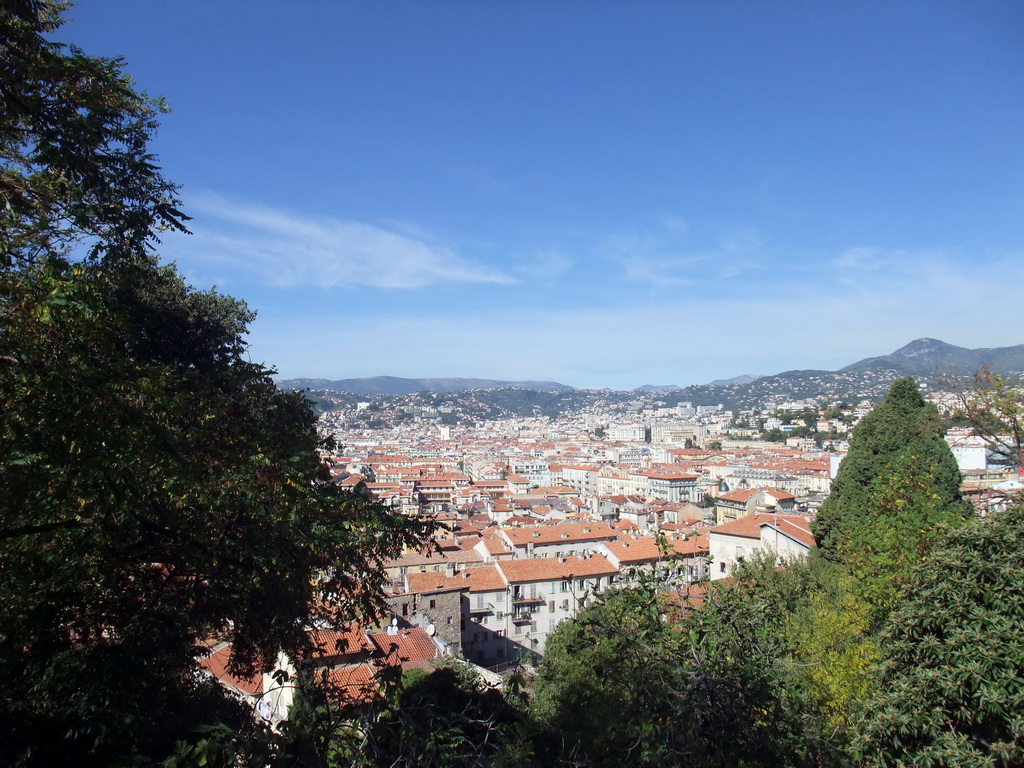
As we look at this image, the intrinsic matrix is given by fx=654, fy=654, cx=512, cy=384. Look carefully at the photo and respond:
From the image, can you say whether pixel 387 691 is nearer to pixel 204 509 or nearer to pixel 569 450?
pixel 204 509

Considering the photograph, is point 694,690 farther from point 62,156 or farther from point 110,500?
point 62,156

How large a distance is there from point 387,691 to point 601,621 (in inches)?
80.8

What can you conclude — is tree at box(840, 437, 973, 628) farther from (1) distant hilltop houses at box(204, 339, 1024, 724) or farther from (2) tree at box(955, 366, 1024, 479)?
(2) tree at box(955, 366, 1024, 479)

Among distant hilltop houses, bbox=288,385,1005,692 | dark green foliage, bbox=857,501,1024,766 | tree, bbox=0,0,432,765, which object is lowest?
distant hilltop houses, bbox=288,385,1005,692

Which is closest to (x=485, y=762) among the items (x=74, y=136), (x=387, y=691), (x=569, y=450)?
(x=387, y=691)

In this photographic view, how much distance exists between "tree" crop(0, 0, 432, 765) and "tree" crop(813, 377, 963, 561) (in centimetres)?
1430

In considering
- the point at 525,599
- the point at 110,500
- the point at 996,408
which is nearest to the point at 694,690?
the point at 110,500

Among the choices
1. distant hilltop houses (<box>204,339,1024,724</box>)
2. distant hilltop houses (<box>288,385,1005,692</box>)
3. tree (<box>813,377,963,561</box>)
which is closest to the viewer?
distant hilltop houses (<box>204,339,1024,724</box>)

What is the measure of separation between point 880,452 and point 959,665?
45.3ft

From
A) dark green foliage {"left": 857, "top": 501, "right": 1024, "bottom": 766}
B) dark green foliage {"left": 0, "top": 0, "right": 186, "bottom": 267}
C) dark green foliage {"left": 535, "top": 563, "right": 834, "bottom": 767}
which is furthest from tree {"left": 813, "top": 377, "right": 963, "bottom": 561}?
dark green foliage {"left": 0, "top": 0, "right": 186, "bottom": 267}

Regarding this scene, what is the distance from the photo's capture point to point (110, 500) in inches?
144

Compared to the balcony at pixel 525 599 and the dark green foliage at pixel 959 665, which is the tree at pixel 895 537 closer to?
the dark green foliage at pixel 959 665

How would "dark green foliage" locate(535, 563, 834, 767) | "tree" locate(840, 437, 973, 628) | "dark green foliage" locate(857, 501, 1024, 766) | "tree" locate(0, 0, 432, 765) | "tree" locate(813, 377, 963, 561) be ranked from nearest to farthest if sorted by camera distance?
1. "tree" locate(0, 0, 432, 765)
2. "dark green foliage" locate(535, 563, 834, 767)
3. "dark green foliage" locate(857, 501, 1024, 766)
4. "tree" locate(840, 437, 973, 628)
5. "tree" locate(813, 377, 963, 561)

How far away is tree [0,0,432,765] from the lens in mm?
3170
